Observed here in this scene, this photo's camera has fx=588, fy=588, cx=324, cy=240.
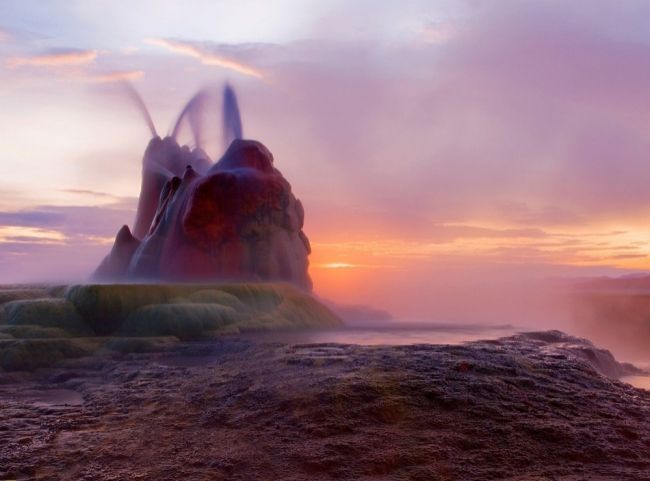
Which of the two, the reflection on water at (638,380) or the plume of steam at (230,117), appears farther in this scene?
the plume of steam at (230,117)

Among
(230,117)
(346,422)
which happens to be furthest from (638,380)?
(230,117)

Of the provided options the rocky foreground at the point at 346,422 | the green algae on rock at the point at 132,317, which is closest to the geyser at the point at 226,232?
the green algae on rock at the point at 132,317

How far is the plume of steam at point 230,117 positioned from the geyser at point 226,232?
732 centimetres

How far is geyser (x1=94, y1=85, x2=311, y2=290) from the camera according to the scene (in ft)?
119

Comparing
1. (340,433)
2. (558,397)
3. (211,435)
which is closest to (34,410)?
(211,435)

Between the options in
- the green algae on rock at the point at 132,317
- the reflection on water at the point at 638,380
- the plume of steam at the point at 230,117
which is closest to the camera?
the reflection on water at the point at 638,380

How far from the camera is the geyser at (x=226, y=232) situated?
1433 inches

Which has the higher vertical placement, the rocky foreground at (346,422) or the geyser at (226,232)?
the geyser at (226,232)

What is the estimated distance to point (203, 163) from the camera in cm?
4809

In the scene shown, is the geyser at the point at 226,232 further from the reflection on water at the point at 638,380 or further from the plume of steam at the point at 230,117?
the reflection on water at the point at 638,380

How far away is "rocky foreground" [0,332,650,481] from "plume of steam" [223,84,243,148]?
33339 millimetres

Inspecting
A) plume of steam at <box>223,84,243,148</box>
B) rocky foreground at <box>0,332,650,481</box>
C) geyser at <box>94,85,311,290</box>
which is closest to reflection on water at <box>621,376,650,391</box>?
rocky foreground at <box>0,332,650,481</box>

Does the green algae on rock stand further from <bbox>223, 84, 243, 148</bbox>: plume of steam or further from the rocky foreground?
<bbox>223, 84, 243, 148</bbox>: plume of steam

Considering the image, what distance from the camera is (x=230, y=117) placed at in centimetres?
4712
